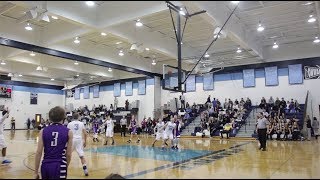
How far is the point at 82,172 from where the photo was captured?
756cm

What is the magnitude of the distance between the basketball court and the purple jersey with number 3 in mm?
2167

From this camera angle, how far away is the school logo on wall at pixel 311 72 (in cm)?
2116

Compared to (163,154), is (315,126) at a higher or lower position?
higher

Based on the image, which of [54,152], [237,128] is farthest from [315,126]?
[54,152]

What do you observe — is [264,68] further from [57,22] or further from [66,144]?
[66,144]

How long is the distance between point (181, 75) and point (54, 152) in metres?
6.88

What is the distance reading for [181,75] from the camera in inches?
419

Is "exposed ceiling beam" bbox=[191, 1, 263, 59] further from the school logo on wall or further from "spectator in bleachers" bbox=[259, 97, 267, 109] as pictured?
the school logo on wall

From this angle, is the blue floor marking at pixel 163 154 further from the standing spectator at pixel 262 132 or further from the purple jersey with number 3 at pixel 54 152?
the purple jersey with number 3 at pixel 54 152

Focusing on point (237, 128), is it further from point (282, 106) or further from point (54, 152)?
point (54, 152)

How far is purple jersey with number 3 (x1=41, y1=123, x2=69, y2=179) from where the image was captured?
4332mm

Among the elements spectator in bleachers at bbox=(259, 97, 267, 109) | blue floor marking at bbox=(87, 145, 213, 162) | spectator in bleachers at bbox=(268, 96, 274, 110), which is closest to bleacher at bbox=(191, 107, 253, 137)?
spectator in bleachers at bbox=(259, 97, 267, 109)

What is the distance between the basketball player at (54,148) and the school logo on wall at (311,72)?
70.1 feet

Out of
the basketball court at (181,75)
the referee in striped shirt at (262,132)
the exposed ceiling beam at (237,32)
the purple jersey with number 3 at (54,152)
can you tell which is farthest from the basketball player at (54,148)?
the referee in striped shirt at (262,132)
